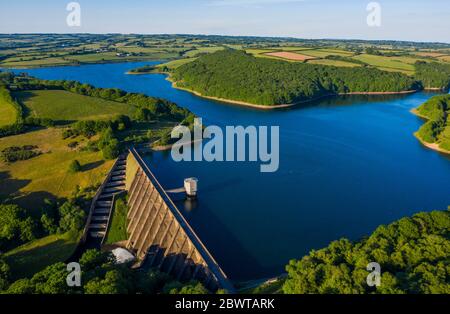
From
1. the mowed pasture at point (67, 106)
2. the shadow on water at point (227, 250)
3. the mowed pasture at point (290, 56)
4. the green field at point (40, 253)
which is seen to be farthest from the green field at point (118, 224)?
the mowed pasture at point (290, 56)

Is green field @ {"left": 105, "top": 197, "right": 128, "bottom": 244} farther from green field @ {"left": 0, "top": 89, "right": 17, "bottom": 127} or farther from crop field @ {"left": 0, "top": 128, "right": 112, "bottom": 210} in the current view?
green field @ {"left": 0, "top": 89, "right": 17, "bottom": 127}

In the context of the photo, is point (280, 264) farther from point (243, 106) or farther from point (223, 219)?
point (243, 106)

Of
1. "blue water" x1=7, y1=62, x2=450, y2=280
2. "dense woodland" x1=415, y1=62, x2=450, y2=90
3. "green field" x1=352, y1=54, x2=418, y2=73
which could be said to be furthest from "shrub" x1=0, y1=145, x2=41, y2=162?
"green field" x1=352, y1=54, x2=418, y2=73

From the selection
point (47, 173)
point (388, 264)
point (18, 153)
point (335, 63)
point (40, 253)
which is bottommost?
point (40, 253)

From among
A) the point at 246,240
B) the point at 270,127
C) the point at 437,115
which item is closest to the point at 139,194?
the point at 246,240

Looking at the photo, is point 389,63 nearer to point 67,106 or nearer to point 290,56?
point 290,56

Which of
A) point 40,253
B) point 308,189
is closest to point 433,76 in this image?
point 308,189
